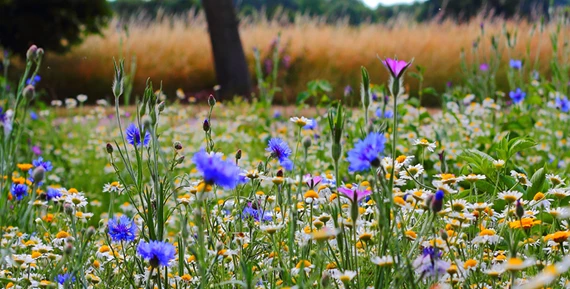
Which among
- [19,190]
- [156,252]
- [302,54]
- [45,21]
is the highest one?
[45,21]

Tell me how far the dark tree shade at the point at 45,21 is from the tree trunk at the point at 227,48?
3321mm

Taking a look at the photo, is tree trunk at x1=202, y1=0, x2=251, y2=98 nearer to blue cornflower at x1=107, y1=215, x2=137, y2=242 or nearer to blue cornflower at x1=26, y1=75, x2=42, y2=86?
blue cornflower at x1=26, y1=75, x2=42, y2=86

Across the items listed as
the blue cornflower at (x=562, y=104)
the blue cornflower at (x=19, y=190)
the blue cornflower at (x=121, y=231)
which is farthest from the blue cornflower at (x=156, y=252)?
the blue cornflower at (x=562, y=104)

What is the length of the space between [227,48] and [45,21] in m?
3.88

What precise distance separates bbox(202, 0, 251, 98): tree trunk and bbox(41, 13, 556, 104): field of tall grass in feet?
2.04

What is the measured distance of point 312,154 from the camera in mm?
3527

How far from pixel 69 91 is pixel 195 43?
7.11ft

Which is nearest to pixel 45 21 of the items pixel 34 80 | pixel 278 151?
pixel 34 80

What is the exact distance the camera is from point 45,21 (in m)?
10.6

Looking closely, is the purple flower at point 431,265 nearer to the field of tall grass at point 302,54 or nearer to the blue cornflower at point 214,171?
the blue cornflower at point 214,171

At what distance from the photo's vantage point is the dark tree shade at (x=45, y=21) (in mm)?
10492

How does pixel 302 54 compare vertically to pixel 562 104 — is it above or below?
above

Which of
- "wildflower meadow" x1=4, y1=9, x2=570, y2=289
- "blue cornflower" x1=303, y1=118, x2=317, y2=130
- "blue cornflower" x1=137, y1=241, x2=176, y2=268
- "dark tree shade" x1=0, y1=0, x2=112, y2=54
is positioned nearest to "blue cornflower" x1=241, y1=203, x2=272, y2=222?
"wildflower meadow" x1=4, y1=9, x2=570, y2=289

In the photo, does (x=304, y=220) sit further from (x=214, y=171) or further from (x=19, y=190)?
(x=19, y=190)
